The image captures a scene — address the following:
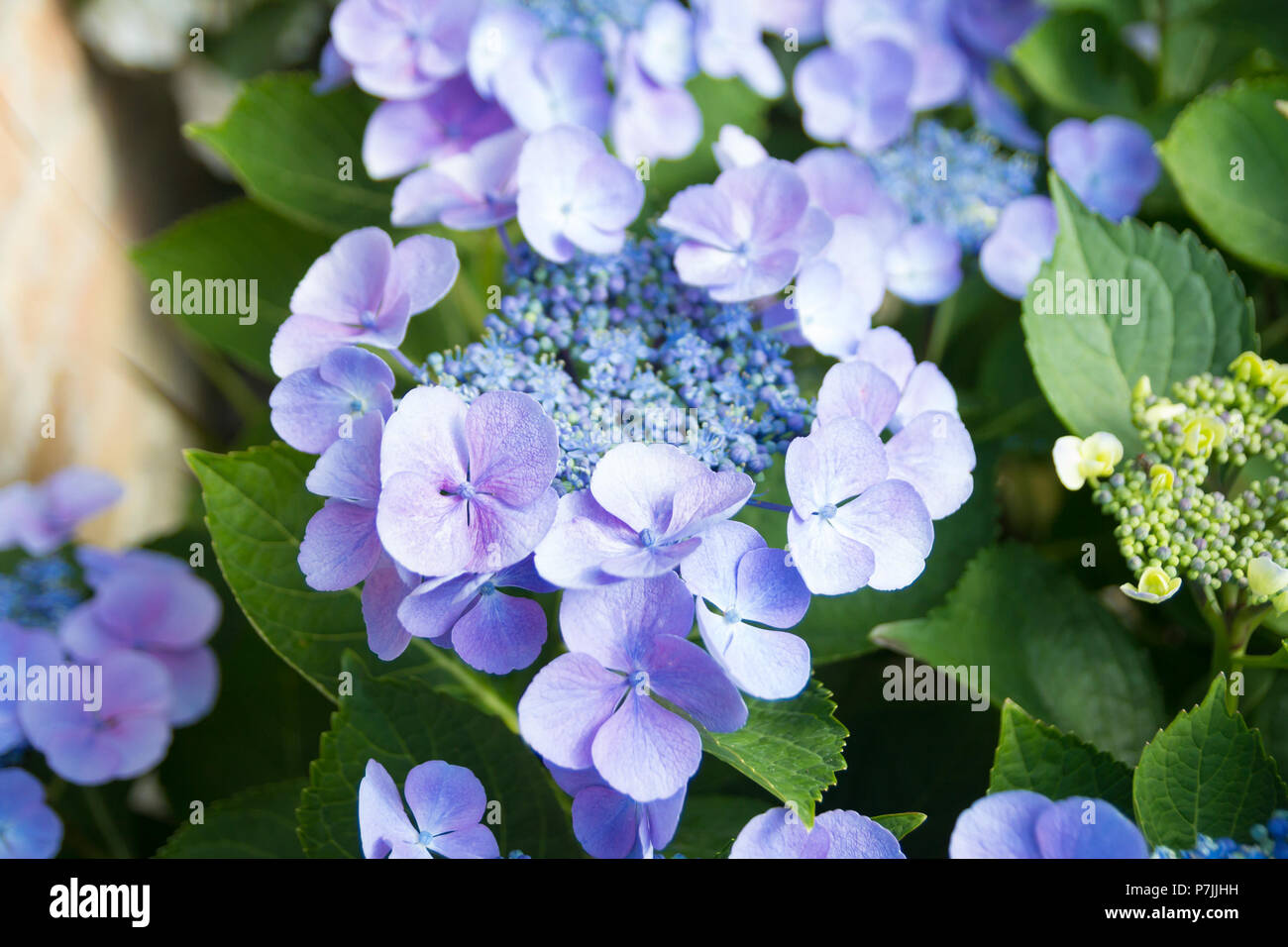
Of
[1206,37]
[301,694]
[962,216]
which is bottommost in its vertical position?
[301,694]

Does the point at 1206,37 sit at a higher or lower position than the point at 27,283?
higher

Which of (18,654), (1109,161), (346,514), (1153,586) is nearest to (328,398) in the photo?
(346,514)

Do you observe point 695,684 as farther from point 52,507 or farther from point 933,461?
point 52,507

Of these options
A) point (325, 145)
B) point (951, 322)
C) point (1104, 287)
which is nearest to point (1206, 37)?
point (951, 322)

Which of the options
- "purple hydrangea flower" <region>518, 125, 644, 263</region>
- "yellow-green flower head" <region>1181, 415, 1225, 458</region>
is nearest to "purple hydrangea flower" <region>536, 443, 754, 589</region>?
"purple hydrangea flower" <region>518, 125, 644, 263</region>

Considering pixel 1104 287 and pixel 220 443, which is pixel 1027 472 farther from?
pixel 220 443

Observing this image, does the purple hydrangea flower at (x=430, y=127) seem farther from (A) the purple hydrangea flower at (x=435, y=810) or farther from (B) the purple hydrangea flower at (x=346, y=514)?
(A) the purple hydrangea flower at (x=435, y=810)
